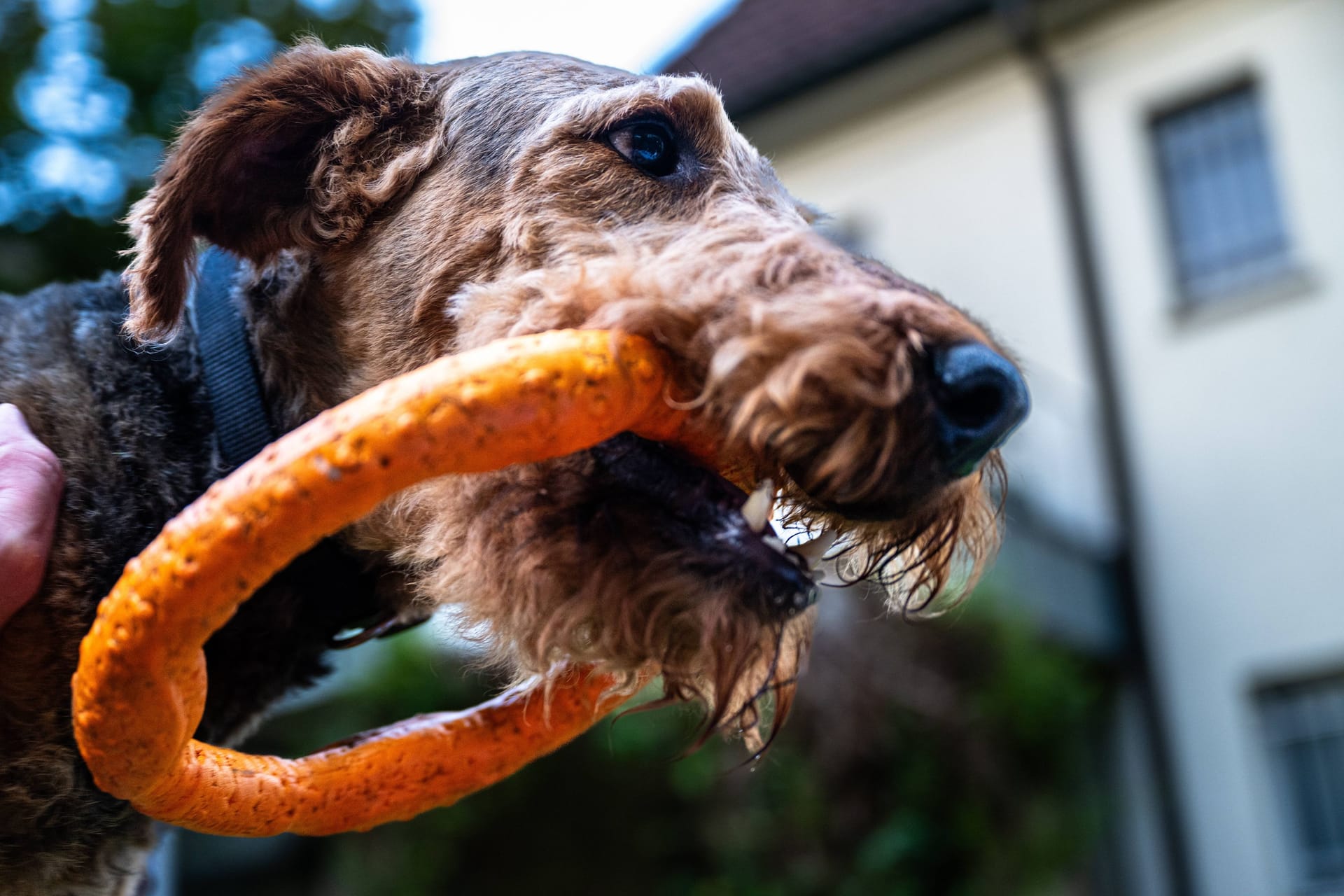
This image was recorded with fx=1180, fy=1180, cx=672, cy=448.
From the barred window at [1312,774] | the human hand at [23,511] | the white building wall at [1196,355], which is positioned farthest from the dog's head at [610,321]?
the barred window at [1312,774]

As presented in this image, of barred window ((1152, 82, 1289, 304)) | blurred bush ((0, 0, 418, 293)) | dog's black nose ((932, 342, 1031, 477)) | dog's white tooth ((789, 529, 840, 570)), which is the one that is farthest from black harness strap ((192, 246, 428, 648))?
barred window ((1152, 82, 1289, 304))

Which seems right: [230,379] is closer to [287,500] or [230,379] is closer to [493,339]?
[493,339]

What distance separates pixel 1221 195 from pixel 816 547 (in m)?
12.0

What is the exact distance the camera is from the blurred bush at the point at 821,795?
28.8 feet

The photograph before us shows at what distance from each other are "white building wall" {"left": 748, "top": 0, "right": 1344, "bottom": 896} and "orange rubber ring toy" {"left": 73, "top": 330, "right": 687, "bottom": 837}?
890 cm

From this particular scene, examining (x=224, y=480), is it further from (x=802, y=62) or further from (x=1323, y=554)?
(x=802, y=62)

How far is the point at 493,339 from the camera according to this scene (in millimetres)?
2180

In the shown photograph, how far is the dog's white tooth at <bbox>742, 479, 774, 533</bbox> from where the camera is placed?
2.02 meters

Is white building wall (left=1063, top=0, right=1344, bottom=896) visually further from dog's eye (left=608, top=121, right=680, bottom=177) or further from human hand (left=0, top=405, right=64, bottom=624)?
human hand (left=0, top=405, right=64, bottom=624)

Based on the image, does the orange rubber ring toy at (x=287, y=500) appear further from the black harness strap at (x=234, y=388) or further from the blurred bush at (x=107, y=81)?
the blurred bush at (x=107, y=81)

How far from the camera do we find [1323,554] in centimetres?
1110

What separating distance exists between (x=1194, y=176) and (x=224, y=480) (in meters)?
12.9

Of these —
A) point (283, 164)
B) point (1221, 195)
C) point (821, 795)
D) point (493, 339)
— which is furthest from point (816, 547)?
point (1221, 195)

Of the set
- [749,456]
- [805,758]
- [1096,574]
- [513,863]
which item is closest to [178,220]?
[749,456]
